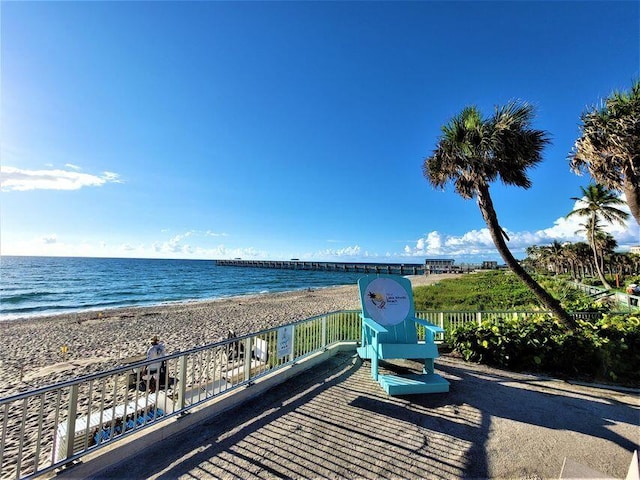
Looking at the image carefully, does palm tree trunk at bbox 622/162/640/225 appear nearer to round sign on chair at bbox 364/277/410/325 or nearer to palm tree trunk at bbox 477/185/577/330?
palm tree trunk at bbox 477/185/577/330

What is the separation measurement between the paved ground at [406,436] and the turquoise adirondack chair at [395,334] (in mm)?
181

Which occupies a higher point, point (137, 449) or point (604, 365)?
point (604, 365)

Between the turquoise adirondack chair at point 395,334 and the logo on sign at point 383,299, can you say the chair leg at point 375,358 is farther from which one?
the logo on sign at point 383,299

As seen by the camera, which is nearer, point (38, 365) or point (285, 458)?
point (285, 458)

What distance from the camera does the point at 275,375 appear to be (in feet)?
14.3

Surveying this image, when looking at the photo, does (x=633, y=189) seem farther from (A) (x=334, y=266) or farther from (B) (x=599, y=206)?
(A) (x=334, y=266)

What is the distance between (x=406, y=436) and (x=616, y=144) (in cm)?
598

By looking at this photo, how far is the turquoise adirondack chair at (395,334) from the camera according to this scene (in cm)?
401

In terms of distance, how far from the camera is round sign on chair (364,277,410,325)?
16.4ft

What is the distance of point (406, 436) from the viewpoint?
10.0 feet

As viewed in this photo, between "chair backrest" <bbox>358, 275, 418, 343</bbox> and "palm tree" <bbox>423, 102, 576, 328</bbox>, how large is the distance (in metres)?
2.69

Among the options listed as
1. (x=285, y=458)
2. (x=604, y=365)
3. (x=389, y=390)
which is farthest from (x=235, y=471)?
(x=604, y=365)

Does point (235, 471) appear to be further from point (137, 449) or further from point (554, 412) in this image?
point (554, 412)

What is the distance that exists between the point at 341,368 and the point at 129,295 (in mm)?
A: 33235
